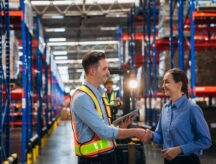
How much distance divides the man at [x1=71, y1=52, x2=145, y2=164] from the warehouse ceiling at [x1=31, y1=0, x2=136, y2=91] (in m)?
20.1

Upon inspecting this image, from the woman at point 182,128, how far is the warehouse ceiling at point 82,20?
1979 cm

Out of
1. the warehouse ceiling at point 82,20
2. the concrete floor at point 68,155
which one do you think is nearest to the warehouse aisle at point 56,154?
the concrete floor at point 68,155

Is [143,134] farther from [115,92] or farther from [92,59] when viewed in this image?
[115,92]

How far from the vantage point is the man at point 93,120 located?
3289 mm

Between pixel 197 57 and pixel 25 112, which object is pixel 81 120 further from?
pixel 197 57

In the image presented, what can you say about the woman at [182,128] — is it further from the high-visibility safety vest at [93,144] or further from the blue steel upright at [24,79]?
the blue steel upright at [24,79]

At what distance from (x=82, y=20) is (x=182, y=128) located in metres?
22.8

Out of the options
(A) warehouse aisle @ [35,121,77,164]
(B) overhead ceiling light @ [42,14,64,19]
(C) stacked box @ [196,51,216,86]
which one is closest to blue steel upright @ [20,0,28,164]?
(A) warehouse aisle @ [35,121,77,164]

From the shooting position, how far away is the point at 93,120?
10.7ft

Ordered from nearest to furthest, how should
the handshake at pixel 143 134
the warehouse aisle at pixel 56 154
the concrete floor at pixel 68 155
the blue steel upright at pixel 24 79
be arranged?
1. the handshake at pixel 143 134
2. the blue steel upright at pixel 24 79
3. the concrete floor at pixel 68 155
4. the warehouse aisle at pixel 56 154

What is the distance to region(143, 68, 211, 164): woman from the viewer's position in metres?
3.64

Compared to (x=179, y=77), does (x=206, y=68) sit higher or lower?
higher

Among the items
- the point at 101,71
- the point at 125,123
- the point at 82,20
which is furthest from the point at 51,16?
the point at 101,71

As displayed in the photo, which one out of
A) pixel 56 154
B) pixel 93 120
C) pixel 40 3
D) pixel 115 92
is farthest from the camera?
pixel 40 3
